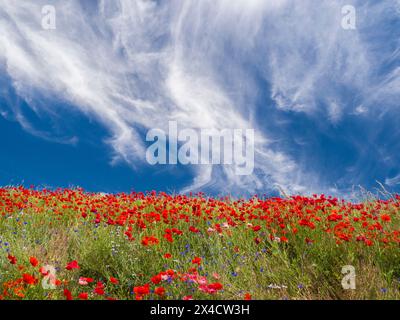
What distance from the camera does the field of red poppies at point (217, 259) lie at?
13.7 feet

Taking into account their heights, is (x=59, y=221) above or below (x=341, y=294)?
above

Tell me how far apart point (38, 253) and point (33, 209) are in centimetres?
307

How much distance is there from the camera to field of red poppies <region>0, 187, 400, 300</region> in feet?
13.7

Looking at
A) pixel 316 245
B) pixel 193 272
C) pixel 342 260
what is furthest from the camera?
pixel 316 245

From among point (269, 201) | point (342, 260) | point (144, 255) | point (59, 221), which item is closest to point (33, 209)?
point (59, 221)

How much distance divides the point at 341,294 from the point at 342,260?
603 mm

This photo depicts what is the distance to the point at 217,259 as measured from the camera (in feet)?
17.8
